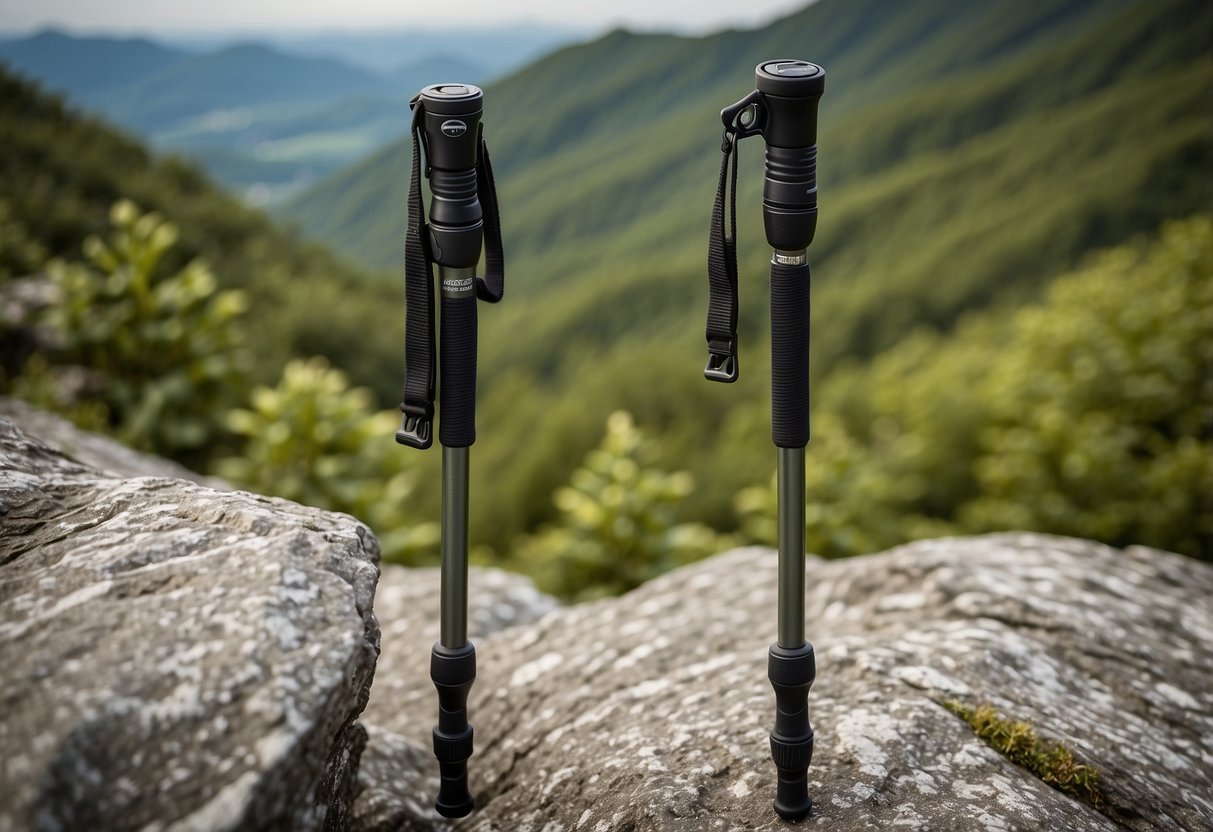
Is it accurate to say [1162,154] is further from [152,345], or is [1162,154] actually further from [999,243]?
[152,345]

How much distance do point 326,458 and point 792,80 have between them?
240 inches

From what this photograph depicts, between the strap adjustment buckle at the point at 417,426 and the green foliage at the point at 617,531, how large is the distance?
15.0ft

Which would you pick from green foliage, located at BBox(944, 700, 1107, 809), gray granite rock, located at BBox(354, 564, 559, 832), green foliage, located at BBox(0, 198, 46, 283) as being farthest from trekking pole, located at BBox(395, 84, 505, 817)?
green foliage, located at BBox(0, 198, 46, 283)

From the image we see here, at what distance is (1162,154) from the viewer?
112375 mm

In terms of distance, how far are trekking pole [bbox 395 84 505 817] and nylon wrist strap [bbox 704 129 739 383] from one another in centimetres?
84

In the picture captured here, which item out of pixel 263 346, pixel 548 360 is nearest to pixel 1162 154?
pixel 548 360

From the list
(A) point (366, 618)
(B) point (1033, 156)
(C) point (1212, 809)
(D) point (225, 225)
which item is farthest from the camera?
(B) point (1033, 156)

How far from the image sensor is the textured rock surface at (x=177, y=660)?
2.41 metres

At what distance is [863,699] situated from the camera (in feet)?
13.1

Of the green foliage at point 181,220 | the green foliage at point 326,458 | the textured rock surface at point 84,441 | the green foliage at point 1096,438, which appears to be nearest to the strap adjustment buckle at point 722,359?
the textured rock surface at point 84,441

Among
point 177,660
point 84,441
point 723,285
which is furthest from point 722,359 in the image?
point 84,441

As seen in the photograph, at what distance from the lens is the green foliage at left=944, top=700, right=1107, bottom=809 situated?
3.57 metres

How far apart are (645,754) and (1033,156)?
480 feet

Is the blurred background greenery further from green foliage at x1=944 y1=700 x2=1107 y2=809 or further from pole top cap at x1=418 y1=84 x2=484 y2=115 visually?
green foliage at x1=944 y1=700 x2=1107 y2=809
